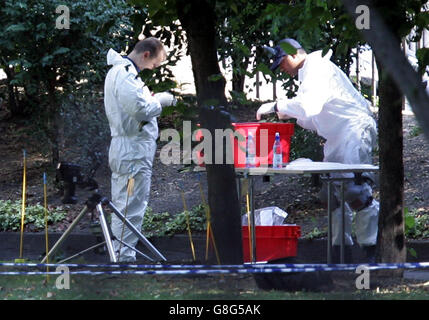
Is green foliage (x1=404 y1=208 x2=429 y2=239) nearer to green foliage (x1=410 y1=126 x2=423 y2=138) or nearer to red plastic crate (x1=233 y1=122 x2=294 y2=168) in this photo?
red plastic crate (x1=233 y1=122 x2=294 y2=168)

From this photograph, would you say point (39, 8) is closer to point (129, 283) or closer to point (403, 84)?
point (129, 283)

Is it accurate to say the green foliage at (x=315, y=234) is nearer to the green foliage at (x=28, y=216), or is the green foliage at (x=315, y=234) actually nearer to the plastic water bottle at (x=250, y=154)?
the plastic water bottle at (x=250, y=154)

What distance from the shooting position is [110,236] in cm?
719

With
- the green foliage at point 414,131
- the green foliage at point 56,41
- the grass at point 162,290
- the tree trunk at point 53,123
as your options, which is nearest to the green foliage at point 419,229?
the grass at point 162,290

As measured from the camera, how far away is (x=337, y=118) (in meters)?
8.16

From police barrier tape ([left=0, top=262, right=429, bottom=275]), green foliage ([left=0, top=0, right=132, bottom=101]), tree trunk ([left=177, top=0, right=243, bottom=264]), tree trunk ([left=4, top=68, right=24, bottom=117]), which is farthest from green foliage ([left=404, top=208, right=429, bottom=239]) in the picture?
tree trunk ([left=4, top=68, right=24, bottom=117])

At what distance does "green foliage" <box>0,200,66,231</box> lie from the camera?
10883mm

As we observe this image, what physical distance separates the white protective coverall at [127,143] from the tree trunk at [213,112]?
1141 mm

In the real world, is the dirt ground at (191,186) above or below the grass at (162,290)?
above

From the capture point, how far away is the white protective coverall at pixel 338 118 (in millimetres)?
7945

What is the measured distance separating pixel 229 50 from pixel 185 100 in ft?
13.6

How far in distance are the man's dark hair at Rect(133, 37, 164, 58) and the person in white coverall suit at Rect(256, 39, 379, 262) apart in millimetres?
1045
